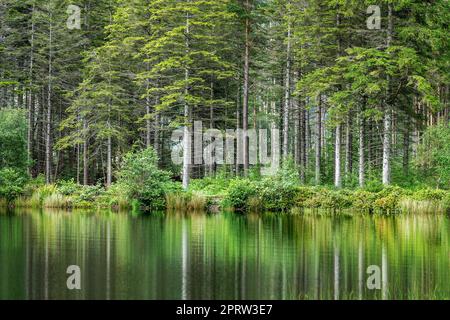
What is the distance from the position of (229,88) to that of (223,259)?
32.1 m

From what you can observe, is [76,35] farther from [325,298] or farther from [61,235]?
[325,298]

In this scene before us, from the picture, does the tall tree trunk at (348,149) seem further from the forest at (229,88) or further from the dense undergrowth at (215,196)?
the dense undergrowth at (215,196)

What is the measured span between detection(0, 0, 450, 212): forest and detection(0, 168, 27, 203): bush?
7 cm

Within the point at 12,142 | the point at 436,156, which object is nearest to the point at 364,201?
the point at 436,156

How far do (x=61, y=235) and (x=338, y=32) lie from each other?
22.3 meters

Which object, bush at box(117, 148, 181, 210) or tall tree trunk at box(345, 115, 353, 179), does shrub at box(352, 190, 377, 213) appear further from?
bush at box(117, 148, 181, 210)

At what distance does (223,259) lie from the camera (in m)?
16.9

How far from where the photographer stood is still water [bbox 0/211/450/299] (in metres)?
12.8

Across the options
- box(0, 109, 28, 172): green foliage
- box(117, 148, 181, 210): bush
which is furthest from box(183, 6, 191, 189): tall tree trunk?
box(0, 109, 28, 172): green foliage

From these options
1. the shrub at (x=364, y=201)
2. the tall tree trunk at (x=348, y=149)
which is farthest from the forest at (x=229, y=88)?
the tall tree trunk at (x=348, y=149)

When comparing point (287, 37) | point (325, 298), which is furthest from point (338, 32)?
point (325, 298)

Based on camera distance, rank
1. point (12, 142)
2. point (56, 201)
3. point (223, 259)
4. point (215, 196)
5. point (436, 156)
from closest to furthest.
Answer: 1. point (223, 259)
2. point (215, 196)
3. point (56, 201)
4. point (12, 142)
5. point (436, 156)

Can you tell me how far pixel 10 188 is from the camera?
112ft

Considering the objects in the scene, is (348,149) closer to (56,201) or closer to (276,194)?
(276,194)
